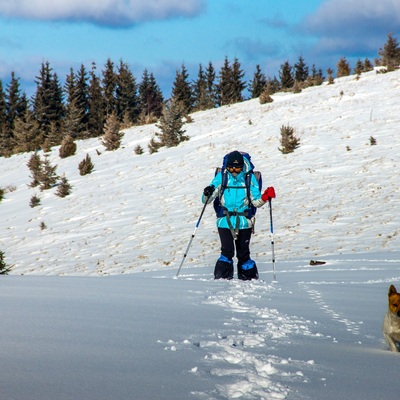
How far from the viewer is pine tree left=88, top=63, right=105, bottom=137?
46.9 meters

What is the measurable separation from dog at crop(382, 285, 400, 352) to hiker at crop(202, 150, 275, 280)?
164 inches

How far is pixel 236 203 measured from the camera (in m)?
6.89

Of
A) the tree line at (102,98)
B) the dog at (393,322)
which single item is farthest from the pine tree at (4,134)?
the dog at (393,322)

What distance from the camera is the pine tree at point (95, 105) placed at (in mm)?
46875

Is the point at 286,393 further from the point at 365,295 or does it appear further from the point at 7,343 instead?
the point at 365,295

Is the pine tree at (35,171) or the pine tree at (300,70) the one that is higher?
the pine tree at (300,70)

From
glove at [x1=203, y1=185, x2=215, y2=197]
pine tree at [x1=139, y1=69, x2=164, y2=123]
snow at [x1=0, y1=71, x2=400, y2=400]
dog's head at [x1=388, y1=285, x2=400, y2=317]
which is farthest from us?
pine tree at [x1=139, y1=69, x2=164, y2=123]

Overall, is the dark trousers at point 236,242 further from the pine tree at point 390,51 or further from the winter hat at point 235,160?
the pine tree at point 390,51

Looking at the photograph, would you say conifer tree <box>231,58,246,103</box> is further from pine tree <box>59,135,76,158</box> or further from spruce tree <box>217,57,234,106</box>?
pine tree <box>59,135,76,158</box>

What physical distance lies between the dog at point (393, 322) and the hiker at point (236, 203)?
13.6 ft

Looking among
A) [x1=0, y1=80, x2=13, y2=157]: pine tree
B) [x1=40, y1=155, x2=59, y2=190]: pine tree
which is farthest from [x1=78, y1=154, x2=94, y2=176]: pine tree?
[x1=0, y1=80, x2=13, y2=157]: pine tree

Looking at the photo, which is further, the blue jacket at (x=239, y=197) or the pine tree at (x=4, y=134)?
the pine tree at (x=4, y=134)

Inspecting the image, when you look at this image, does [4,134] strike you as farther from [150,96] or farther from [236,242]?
[236,242]

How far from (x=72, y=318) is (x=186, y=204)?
12.6 meters
